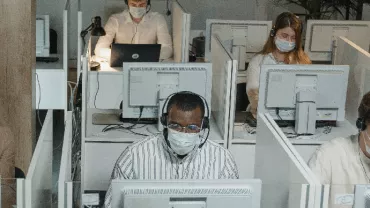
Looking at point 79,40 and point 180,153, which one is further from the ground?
point 79,40

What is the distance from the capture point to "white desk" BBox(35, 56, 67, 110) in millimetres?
5805

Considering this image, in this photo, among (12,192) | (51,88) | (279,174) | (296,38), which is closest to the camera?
(12,192)

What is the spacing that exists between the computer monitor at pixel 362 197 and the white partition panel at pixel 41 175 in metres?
1.01

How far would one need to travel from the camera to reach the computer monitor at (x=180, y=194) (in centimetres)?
242

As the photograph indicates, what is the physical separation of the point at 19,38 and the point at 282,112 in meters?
1.59

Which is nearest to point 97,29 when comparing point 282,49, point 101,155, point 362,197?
point 282,49

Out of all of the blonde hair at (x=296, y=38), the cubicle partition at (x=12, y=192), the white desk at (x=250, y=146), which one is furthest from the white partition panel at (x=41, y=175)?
the blonde hair at (x=296, y=38)

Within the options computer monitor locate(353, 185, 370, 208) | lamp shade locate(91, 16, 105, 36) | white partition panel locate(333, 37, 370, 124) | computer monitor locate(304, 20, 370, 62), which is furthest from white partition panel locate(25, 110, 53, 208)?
computer monitor locate(304, 20, 370, 62)

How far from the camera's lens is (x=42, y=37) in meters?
6.38

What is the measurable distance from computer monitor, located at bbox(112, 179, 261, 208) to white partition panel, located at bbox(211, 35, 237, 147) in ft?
6.54

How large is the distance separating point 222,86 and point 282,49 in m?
0.76

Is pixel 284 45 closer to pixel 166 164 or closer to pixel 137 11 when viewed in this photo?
pixel 137 11

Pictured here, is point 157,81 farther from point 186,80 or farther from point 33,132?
point 33,132

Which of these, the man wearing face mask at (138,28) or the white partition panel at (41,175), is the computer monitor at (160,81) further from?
the man wearing face mask at (138,28)
